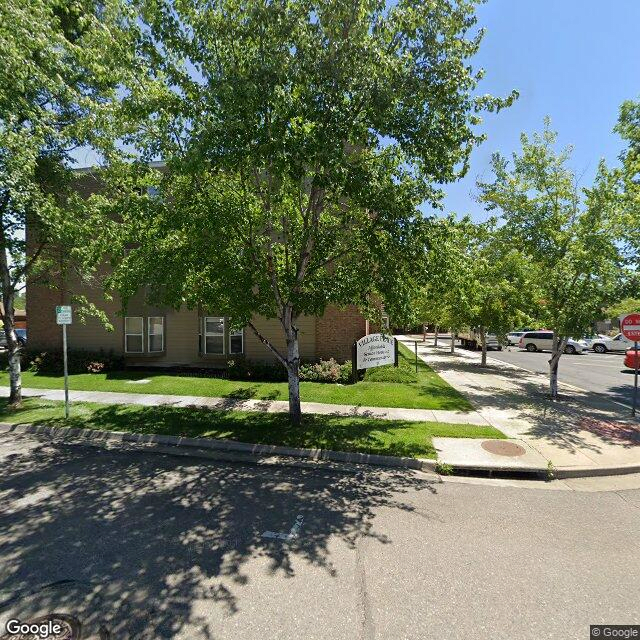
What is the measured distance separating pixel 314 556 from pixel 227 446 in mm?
4224

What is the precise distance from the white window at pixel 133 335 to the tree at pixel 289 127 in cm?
1034

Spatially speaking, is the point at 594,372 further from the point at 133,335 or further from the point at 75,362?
the point at 75,362

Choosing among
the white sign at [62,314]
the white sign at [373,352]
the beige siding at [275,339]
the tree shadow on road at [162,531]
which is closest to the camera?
the tree shadow on road at [162,531]

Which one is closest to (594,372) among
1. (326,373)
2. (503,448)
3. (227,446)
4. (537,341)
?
(537,341)

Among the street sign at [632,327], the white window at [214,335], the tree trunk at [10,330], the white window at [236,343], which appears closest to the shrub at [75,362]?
the white window at [214,335]

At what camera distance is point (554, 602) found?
3656 millimetres

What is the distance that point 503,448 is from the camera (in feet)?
25.9

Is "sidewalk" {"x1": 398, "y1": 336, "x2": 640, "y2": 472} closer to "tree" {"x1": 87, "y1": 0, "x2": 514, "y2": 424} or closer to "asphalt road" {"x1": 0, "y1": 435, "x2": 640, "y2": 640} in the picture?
"asphalt road" {"x1": 0, "y1": 435, "x2": 640, "y2": 640}

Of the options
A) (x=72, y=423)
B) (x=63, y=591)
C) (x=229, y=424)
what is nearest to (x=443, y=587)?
(x=63, y=591)

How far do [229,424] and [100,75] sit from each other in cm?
757

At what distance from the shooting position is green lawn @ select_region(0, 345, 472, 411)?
11961 millimetres

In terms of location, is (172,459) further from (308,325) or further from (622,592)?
(308,325)

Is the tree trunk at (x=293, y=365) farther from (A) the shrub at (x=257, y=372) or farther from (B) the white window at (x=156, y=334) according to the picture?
(B) the white window at (x=156, y=334)

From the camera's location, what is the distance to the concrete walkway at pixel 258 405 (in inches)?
404
